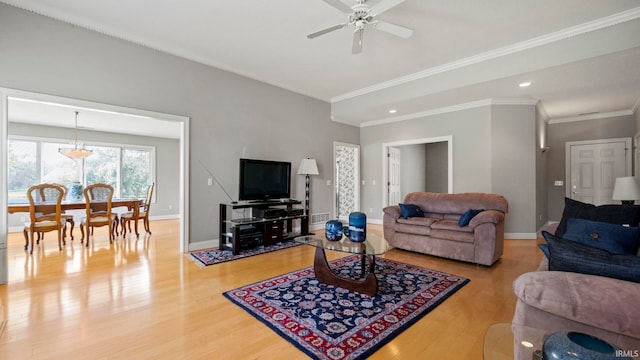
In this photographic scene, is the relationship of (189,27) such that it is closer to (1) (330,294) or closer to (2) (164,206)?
(1) (330,294)

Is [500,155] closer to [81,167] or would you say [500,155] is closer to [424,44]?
[424,44]

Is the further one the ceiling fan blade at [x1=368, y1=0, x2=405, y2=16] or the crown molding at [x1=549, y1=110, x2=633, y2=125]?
the crown molding at [x1=549, y1=110, x2=633, y2=125]

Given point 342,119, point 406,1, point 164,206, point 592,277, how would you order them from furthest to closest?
point 164,206 → point 342,119 → point 406,1 → point 592,277

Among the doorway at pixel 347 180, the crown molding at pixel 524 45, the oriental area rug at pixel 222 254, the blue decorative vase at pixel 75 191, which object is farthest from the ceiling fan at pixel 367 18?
the blue decorative vase at pixel 75 191

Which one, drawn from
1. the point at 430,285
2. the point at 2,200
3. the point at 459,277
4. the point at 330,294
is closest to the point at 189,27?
the point at 2,200

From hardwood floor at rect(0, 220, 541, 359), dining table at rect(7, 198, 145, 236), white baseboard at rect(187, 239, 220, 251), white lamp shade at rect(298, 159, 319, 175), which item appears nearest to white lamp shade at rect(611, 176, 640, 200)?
hardwood floor at rect(0, 220, 541, 359)

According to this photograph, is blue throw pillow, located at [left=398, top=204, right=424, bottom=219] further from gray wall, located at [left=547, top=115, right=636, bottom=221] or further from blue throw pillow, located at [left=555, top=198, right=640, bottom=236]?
gray wall, located at [left=547, top=115, right=636, bottom=221]

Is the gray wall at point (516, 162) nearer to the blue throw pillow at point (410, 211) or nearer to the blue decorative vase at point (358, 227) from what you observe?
the blue throw pillow at point (410, 211)

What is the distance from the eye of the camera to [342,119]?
266 inches

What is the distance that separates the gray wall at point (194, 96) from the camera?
311cm

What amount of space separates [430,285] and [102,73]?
15.5ft

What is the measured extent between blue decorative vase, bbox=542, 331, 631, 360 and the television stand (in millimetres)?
3792

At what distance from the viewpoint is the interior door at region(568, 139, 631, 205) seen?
5750mm

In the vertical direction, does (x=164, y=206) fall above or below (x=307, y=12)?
below
